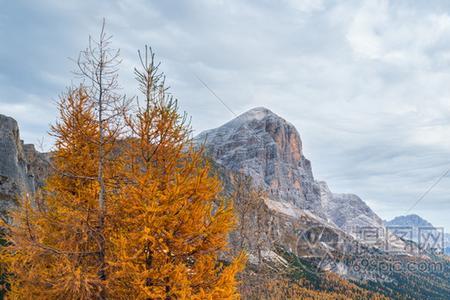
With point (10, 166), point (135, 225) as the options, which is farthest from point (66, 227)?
point (10, 166)

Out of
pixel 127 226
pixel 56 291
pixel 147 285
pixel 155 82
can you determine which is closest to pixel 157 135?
pixel 155 82

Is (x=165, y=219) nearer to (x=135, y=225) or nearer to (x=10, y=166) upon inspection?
(x=135, y=225)

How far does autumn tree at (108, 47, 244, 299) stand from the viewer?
870 centimetres

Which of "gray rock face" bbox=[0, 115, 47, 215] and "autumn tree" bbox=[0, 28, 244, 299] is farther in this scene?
"gray rock face" bbox=[0, 115, 47, 215]

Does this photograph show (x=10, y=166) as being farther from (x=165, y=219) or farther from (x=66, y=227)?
(x=165, y=219)

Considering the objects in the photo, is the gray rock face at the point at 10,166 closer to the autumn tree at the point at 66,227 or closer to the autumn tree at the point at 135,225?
the autumn tree at the point at 66,227

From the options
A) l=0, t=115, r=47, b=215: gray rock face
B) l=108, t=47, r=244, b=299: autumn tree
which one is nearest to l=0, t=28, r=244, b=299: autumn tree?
l=108, t=47, r=244, b=299: autumn tree

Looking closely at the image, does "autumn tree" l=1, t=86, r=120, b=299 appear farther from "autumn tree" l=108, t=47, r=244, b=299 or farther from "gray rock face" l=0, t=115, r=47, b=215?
"gray rock face" l=0, t=115, r=47, b=215

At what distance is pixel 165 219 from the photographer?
9094 millimetres

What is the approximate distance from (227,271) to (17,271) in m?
5.75

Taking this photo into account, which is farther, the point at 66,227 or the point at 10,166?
the point at 10,166

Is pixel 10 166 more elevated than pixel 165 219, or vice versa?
pixel 10 166

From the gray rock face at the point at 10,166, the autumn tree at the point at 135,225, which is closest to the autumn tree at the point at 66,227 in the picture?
the autumn tree at the point at 135,225

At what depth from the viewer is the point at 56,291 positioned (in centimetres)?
852
